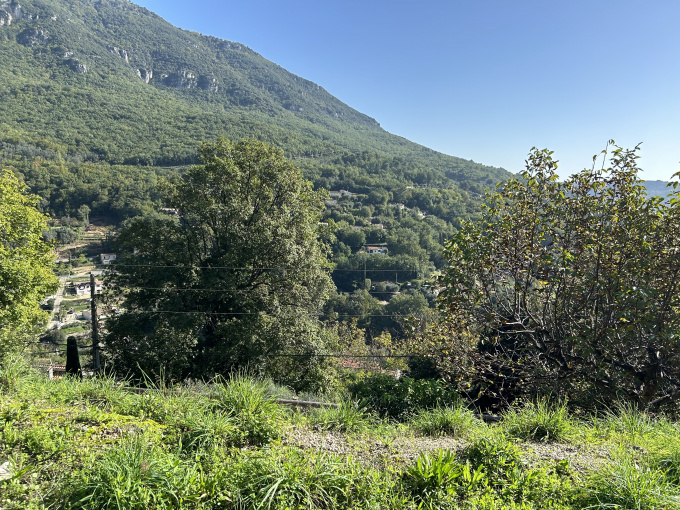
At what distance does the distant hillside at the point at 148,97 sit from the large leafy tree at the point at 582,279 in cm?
7976

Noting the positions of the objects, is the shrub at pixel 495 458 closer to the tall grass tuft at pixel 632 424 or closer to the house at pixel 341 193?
the tall grass tuft at pixel 632 424

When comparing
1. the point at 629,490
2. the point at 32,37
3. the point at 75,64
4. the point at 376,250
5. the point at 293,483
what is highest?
the point at 32,37

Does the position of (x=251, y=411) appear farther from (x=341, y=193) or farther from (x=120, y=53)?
(x=120, y=53)

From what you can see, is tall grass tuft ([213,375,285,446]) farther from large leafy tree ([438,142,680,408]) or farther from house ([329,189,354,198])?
house ([329,189,354,198])

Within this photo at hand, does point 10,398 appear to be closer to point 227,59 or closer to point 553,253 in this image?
point 553,253

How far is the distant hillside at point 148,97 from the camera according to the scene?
281ft

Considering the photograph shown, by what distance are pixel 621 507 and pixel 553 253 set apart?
3.95 m

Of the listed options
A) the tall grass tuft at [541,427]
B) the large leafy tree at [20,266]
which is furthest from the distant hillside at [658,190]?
the large leafy tree at [20,266]

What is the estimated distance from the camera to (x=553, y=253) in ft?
18.3

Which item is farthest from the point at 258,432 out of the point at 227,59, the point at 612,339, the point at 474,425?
the point at 227,59

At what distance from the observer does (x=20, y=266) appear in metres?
11.0

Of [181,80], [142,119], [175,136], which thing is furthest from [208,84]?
[175,136]

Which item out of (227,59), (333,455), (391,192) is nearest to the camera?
(333,455)

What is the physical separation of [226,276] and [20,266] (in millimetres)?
6091
